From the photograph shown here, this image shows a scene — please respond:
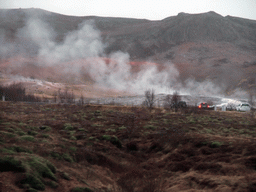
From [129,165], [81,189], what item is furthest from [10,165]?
[129,165]

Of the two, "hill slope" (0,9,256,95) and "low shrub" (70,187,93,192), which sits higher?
"hill slope" (0,9,256,95)

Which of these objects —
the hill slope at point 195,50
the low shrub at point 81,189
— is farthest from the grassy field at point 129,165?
the hill slope at point 195,50

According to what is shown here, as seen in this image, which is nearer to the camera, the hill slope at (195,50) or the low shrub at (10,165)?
the low shrub at (10,165)

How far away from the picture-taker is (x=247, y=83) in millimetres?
96812

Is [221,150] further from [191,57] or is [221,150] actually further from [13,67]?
[191,57]

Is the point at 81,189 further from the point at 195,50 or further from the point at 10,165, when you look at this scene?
the point at 195,50

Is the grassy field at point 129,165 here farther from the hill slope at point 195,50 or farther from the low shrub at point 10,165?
the hill slope at point 195,50

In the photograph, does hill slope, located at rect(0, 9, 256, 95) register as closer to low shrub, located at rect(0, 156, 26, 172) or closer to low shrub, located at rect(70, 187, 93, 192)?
low shrub, located at rect(70, 187, 93, 192)

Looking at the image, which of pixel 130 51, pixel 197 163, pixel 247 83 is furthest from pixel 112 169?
pixel 130 51

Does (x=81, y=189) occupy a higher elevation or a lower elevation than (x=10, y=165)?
lower

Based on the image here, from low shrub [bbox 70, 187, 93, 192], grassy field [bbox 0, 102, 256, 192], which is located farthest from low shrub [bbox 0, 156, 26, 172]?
low shrub [bbox 70, 187, 93, 192]

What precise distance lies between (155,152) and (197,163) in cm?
400

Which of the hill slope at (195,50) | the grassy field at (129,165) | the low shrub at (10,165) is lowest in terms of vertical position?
the grassy field at (129,165)

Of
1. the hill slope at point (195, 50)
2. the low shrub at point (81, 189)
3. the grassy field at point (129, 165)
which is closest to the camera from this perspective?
the low shrub at point (81, 189)
